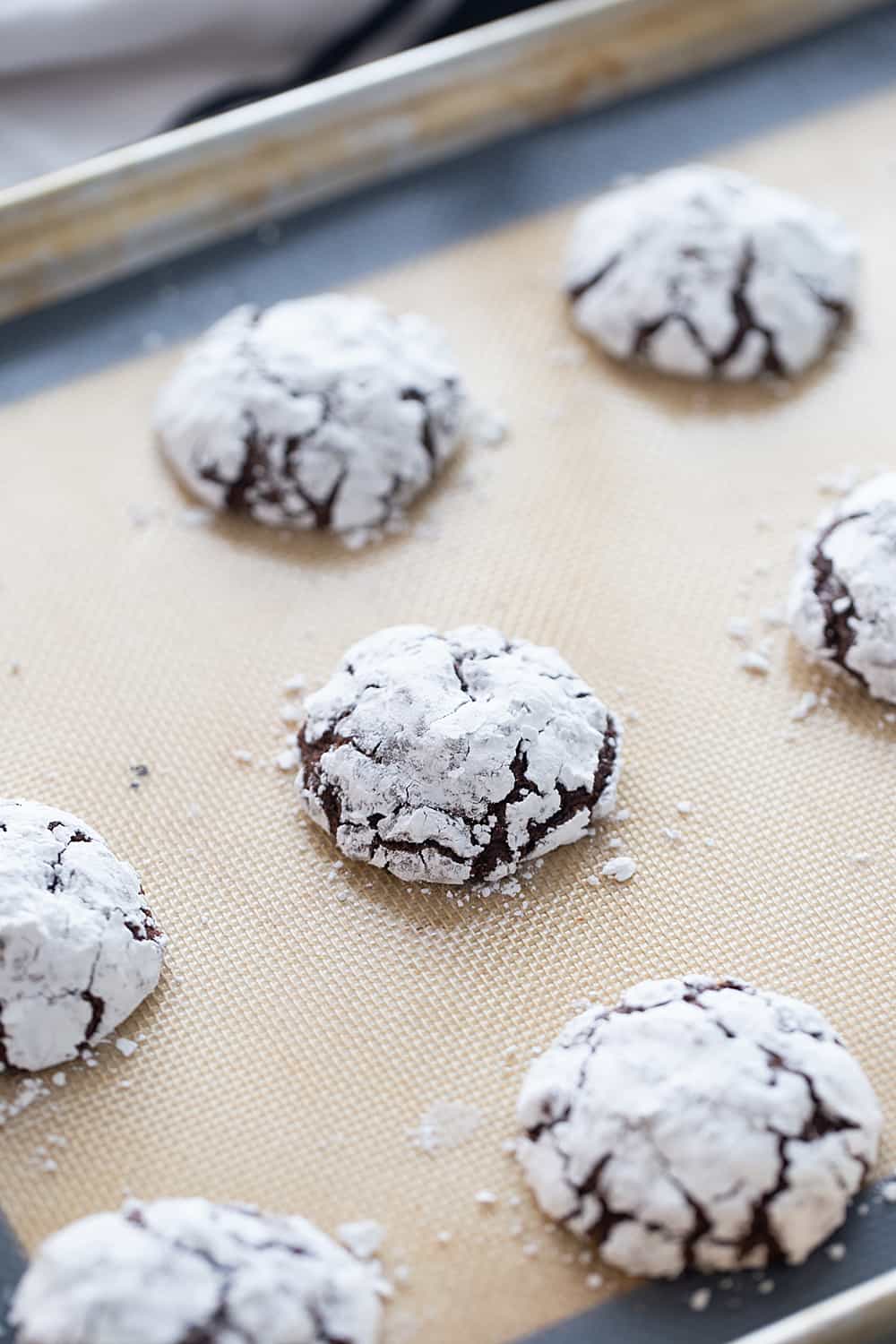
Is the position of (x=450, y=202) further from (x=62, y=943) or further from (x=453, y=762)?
(x=62, y=943)

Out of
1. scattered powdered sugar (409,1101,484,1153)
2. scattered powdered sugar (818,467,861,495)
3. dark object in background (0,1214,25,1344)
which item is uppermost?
dark object in background (0,1214,25,1344)

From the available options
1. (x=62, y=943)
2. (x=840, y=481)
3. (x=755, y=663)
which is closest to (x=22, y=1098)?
(x=62, y=943)

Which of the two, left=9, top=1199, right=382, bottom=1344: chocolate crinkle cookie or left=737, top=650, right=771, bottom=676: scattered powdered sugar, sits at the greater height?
left=9, top=1199, right=382, bottom=1344: chocolate crinkle cookie

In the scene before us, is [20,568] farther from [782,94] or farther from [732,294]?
[782,94]

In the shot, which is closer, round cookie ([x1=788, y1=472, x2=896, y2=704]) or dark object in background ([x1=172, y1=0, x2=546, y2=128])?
round cookie ([x1=788, y1=472, x2=896, y2=704])

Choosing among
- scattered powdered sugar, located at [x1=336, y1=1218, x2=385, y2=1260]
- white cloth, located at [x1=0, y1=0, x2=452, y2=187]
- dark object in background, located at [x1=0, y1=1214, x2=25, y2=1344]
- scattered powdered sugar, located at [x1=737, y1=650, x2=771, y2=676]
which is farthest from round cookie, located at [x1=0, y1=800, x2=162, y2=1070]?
white cloth, located at [x1=0, y1=0, x2=452, y2=187]

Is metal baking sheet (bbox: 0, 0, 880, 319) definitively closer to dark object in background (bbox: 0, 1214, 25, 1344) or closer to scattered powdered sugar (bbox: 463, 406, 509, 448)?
scattered powdered sugar (bbox: 463, 406, 509, 448)

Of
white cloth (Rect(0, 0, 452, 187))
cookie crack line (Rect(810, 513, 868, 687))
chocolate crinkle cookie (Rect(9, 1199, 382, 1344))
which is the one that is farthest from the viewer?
Result: white cloth (Rect(0, 0, 452, 187))
